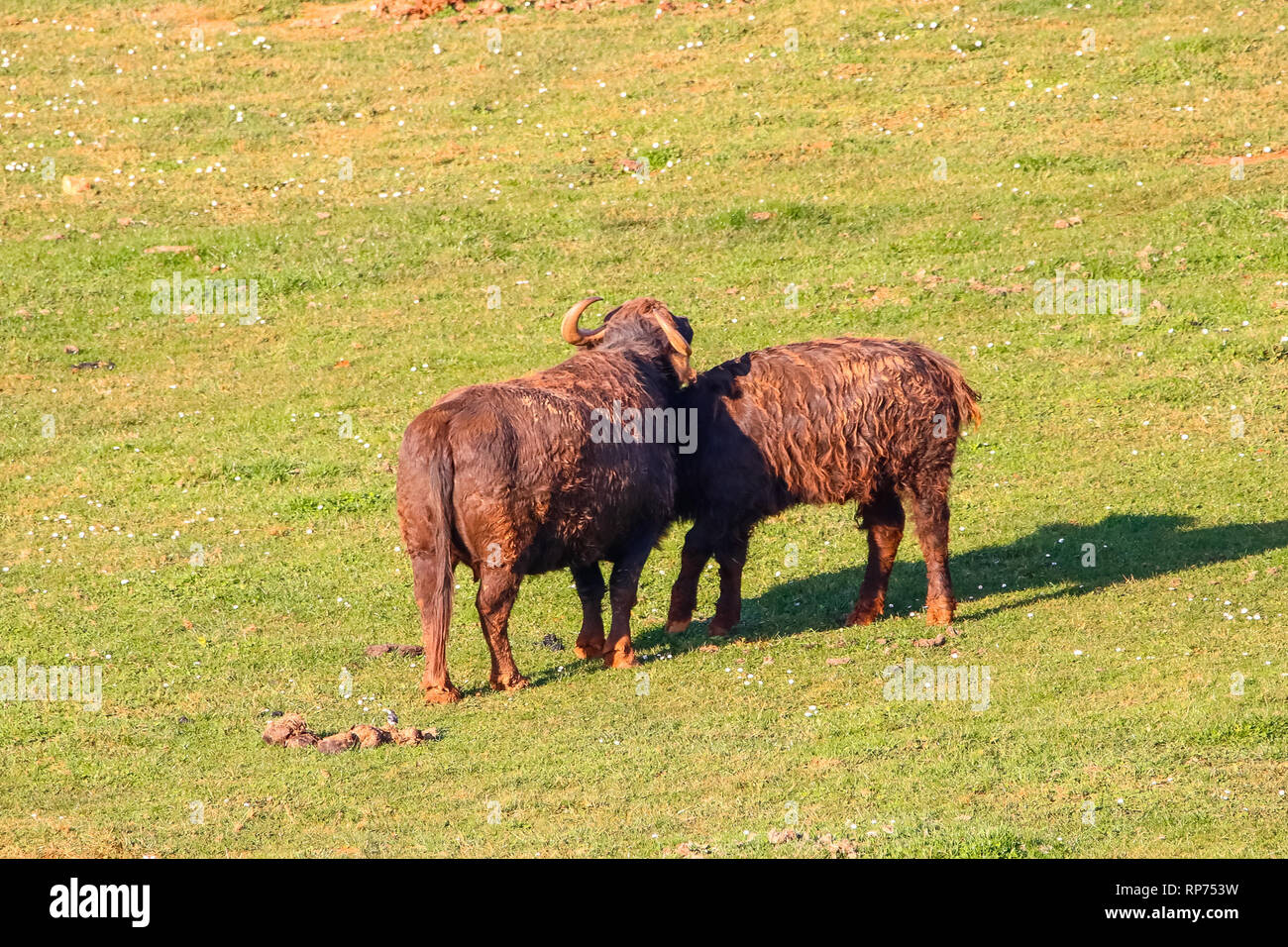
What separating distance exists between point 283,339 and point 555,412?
1069 centimetres

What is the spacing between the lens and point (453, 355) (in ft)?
71.2

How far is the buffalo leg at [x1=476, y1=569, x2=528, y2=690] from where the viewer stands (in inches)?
504

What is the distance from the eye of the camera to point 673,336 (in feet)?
47.3

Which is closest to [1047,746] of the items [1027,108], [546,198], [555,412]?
[555,412]

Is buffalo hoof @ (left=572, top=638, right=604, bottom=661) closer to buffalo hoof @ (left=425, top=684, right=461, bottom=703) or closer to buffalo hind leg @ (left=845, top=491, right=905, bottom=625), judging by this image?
buffalo hoof @ (left=425, top=684, right=461, bottom=703)

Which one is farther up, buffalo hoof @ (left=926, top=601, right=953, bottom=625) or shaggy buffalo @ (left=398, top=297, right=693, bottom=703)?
shaggy buffalo @ (left=398, top=297, right=693, bottom=703)

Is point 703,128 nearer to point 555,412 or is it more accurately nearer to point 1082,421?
point 1082,421

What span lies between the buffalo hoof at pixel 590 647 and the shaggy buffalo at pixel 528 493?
0.08 ft

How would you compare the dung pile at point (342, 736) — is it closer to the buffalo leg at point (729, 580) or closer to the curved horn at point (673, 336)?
the buffalo leg at point (729, 580)

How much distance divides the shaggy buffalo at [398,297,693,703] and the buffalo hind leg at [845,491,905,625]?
2049 millimetres

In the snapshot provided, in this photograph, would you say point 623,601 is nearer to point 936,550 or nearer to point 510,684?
point 510,684

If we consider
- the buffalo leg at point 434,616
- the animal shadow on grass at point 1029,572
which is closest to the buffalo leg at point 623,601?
the animal shadow on grass at point 1029,572

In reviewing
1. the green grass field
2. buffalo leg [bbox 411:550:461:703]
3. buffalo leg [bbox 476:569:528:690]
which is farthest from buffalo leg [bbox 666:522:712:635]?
buffalo leg [bbox 411:550:461:703]

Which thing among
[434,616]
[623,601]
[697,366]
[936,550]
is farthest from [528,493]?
[697,366]
